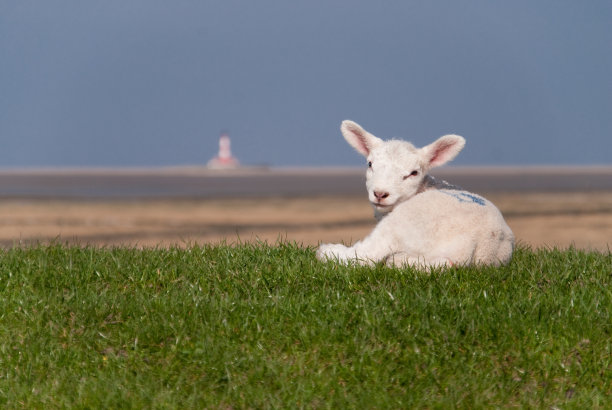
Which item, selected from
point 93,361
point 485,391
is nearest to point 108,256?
point 93,361

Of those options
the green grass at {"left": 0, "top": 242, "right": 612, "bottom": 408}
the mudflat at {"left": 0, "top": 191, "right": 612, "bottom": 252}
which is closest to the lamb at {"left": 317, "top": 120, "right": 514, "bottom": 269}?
the green grass at {"left": 0, "top": 242, "right": 612, "bottom": 408}

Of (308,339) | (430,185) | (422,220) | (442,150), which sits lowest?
(308,339)

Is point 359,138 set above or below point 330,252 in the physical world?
above

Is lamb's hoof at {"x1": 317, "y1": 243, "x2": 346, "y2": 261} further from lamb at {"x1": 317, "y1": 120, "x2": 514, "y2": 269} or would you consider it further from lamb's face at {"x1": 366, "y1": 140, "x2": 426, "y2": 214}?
lamb's face at {"x1": 366, "y1": 140, "x2": 426, "y2": 214}

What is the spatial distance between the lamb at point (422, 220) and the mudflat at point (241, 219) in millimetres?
9054

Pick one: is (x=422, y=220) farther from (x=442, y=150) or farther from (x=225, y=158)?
(x=225, y=158)

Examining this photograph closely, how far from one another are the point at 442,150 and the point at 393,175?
2.11ft

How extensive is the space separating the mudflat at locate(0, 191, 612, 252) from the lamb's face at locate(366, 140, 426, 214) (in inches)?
355

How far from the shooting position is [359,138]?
765cm

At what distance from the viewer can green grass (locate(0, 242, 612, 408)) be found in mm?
5195

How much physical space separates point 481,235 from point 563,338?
1275 millimetres

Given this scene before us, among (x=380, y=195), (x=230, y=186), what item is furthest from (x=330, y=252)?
(x=230, y=186)

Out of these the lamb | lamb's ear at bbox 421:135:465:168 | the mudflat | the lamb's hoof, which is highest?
lamb's ear at bbox 421:135:465:168

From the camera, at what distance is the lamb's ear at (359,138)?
7.49m
